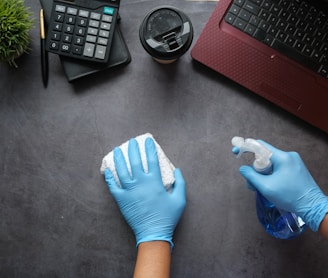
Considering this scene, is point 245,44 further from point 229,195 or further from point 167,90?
point 229,195

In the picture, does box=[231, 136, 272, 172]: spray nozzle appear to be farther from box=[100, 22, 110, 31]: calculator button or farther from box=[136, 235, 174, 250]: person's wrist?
box=[100, 22, 110, 31]: calculator button

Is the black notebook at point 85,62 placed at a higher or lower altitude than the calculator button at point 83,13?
lower

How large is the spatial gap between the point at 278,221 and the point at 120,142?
1.18 feet

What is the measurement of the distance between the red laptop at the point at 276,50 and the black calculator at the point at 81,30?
0.18m

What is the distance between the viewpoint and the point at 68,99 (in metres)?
0.82

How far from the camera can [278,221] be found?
79 centimetres

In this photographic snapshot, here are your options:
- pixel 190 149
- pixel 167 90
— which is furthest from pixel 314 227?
pixel 167 90

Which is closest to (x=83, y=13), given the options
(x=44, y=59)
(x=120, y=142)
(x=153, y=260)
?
(x=44, y=59)

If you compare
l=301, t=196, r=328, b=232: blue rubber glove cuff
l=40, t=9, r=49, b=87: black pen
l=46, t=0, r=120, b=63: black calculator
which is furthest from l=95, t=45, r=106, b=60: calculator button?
l=301, t=196, r=328, b=232: blue rubber glove cuff

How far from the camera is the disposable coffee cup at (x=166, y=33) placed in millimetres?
735

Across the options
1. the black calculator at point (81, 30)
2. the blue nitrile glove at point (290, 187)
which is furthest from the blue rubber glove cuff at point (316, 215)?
the black calculator at point (81, 30)

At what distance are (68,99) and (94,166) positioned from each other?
0.50 ft

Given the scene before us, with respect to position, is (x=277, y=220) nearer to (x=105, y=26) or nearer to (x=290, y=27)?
(x=290, y=27)

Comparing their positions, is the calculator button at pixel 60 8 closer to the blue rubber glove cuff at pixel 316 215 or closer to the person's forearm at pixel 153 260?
the person's forearm at pixel 153 260
